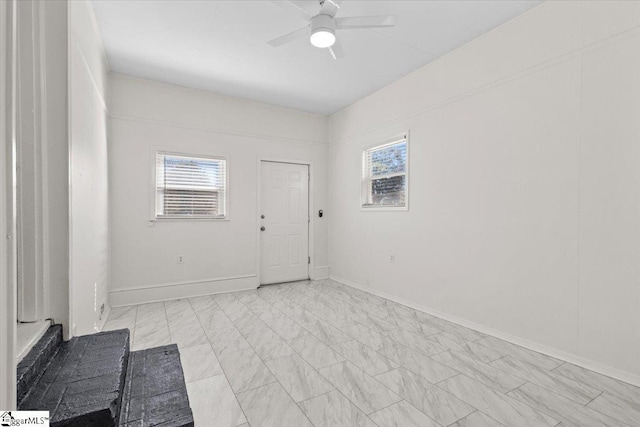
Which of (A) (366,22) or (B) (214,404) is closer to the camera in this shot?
(B) (214,404)

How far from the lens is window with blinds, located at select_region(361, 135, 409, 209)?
4.15 meters

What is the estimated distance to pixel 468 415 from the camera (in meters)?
1.79

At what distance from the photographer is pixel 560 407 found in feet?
6.13

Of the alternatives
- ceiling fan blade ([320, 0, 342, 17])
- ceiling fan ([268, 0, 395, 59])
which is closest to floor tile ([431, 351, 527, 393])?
ceiling fan ([268, 0, 395, 59])

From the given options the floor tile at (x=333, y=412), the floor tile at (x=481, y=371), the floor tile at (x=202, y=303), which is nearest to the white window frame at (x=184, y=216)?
the floor tile at (x=202, y=303)

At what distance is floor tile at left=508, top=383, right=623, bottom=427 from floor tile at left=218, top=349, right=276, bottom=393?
168cm

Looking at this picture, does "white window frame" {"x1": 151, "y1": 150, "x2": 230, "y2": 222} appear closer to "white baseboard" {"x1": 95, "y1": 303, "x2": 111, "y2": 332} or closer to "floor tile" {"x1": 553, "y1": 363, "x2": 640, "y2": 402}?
"white baseboard" {"x1": 95, "y1": 303, "x2": 111, "y2": 332}

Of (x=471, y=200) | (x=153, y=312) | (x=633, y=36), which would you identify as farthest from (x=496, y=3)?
(x=153, y=312)

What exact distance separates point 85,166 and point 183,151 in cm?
211

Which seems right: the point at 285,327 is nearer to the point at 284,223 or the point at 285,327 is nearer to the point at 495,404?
the point at 495,404

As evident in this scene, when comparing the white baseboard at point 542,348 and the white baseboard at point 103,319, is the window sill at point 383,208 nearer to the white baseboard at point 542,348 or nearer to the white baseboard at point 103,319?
the white baseboard at point 542,348

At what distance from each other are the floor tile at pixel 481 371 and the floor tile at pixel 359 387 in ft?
2.22

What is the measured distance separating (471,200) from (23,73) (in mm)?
3482

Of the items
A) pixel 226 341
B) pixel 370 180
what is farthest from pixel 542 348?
pixel 370 180
